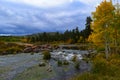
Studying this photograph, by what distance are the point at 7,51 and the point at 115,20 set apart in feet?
97.1

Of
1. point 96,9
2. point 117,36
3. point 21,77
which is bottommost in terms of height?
point 21,77

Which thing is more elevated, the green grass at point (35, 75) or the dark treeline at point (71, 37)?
the dark treeline at point (71, 37)

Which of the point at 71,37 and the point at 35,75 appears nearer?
the point at 35,75

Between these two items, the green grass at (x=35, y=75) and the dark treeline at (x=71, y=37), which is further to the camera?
the dark treeline at (x=71, y=37)

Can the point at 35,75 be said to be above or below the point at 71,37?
below

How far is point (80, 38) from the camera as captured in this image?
109 m

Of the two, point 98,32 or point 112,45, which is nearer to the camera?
point 98,32

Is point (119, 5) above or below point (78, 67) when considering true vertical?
above

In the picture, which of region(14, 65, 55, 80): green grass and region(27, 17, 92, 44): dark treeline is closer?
region(14, 65, 55, 80): green grass

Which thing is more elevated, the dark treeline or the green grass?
the dark treeline

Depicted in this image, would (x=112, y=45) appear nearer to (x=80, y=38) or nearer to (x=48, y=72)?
(x=48, y=72)

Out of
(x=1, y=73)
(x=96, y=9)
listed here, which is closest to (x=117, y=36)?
(x=96, y=9)

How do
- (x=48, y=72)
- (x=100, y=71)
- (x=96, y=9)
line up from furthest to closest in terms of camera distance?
(x=96, y=9) < (x=48, y=72) < (x=100, y=71)

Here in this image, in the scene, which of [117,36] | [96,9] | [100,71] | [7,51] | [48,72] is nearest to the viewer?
[100,71]
